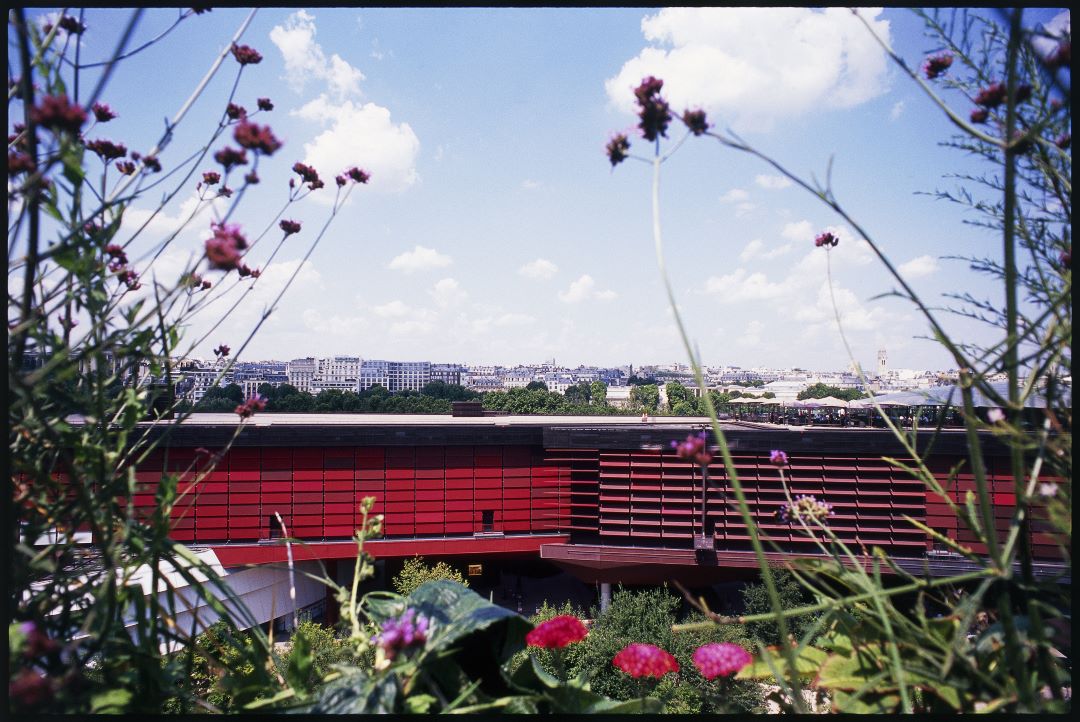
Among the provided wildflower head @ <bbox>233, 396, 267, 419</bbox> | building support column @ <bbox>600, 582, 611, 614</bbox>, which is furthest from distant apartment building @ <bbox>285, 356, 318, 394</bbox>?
wildflower head @ <bbox>233, 396, 267, 419</bbox>

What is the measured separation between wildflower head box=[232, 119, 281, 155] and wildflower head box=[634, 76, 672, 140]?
54 cm

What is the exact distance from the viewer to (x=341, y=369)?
123 meters

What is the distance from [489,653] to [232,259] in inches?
28.0

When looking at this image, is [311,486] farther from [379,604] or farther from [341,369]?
[341,369]

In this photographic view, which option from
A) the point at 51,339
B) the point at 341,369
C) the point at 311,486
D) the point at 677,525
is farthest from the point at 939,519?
the point at 341,369

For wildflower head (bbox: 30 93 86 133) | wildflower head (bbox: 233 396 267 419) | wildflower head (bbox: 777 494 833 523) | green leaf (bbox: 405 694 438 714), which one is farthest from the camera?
wildflower head (bbox: 233 396 267 419)

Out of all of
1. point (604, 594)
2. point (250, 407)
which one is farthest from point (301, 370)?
point (250, 407)

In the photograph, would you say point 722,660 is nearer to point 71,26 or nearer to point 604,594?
point 71,26

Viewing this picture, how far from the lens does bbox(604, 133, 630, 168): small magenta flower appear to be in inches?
36.7

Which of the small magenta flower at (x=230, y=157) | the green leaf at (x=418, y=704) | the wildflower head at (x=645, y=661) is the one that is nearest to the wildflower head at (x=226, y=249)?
the small magenta flower at (x=230, y=157)

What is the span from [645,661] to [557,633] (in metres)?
0.16

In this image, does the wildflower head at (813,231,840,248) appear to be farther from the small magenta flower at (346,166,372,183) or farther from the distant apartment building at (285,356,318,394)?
the distant apartment building at (285,356,318,394)

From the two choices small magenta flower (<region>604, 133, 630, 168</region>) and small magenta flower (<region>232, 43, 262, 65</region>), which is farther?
small magenta flower (<region>232, 43, 262, 65</region>)

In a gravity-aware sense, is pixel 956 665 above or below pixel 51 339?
below
